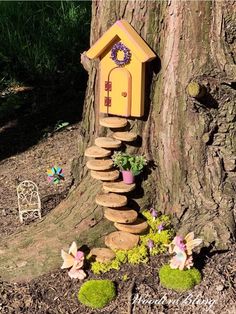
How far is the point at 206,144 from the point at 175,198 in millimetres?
464

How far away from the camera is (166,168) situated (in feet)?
12.2

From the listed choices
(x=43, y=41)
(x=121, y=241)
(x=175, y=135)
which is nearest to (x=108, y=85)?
(x=175, y=135)

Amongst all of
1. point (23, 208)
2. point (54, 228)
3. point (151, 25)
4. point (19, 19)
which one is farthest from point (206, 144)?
point (19, 19)

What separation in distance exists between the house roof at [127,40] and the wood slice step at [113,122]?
0.48 metres

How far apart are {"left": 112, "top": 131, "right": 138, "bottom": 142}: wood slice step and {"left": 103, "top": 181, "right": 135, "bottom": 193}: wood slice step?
0.31 metres

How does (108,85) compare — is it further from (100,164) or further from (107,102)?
(100,164)

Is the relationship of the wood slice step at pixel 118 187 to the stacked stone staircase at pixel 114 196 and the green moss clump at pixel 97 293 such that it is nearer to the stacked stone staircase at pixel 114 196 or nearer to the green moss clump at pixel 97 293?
the stacked stone staircase at pixel 114 196

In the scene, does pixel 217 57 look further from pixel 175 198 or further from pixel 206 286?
pixel 206 286

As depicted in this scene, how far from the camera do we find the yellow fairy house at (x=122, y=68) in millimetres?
3396

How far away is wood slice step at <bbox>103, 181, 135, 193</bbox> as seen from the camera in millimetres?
3580

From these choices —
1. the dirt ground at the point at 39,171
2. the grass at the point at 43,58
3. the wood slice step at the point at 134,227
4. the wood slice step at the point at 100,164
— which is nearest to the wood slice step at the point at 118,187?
the wood slice step at the point at 100,164

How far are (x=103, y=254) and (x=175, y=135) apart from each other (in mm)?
949

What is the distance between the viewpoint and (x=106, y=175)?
3.62 metres

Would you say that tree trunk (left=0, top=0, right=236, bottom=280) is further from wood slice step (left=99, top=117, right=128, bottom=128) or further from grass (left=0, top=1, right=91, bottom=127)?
grass (left=0, top=1, right=91, bottom=127)
